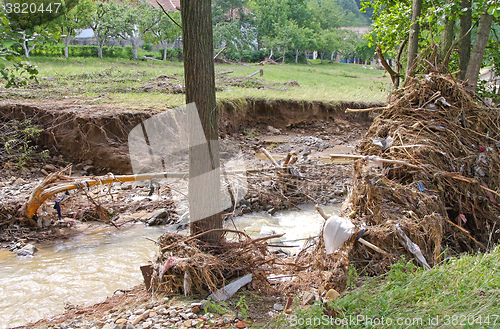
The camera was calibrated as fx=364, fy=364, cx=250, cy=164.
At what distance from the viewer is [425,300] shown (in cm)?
309

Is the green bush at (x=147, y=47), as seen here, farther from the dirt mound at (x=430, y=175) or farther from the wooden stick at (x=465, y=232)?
the wooden stick at (x=465, y=232)

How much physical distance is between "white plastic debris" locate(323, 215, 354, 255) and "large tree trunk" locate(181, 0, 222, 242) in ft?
3.96

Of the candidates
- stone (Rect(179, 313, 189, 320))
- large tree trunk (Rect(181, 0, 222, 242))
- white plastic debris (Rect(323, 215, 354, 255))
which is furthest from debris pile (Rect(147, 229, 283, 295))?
white plastic debris (Rect(323, 215, 354, 255))

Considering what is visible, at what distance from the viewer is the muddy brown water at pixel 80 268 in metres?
4.50

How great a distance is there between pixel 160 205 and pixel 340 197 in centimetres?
416

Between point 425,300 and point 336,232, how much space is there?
1140 millimetres

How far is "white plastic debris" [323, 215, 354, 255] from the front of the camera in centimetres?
396

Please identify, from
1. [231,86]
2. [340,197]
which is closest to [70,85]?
[231,86]

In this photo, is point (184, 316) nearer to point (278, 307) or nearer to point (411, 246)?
point (278, 307)

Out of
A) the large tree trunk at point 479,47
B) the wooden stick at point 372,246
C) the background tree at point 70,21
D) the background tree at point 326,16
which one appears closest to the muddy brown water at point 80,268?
the wooden stick at point 372,246

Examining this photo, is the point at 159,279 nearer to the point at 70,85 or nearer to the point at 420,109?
the point at 420,109

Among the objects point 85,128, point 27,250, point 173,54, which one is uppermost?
point 173,54

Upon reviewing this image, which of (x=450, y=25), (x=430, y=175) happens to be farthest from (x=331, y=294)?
(x=450, y=25)

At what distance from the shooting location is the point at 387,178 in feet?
15.1
